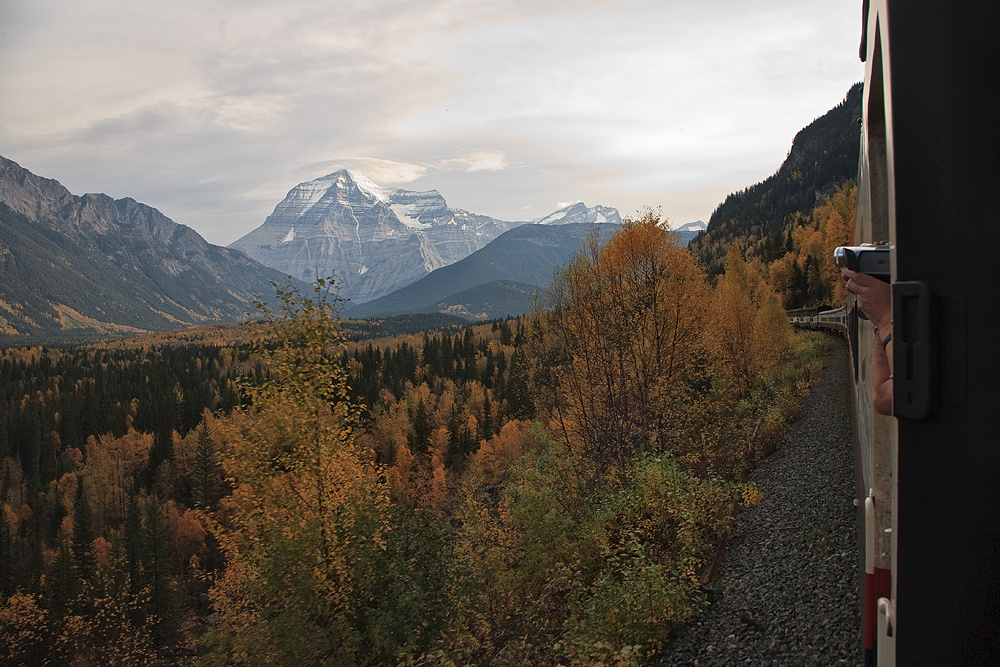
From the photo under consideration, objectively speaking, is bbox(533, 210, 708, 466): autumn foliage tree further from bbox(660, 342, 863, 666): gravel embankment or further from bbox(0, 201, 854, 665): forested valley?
bbox(660, 342, 863, 666): gravel embankment

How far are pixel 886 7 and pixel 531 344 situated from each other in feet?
62.3

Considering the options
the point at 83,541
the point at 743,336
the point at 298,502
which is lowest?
the point at 83,541

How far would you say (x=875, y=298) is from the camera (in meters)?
2.21

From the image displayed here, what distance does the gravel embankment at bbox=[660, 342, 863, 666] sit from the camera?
695 centimetres

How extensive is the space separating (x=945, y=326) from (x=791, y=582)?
8.01 m

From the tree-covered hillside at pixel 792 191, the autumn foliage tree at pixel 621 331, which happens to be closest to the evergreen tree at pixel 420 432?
the autumn foliage tree at pixel 621 331

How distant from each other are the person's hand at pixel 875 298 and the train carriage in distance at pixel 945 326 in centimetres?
26

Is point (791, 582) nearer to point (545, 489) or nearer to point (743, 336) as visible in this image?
point (545, 489)

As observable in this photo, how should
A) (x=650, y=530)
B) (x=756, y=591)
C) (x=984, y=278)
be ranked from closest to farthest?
(x=984, y=278)
(x=756, y=591)
(x=650, y=530)

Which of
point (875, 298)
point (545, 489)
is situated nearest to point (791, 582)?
point (545, 489)

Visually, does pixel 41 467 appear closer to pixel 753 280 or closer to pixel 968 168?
pixel 753 280

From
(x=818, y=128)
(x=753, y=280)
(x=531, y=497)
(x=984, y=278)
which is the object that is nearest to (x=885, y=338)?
(x=984, y=278)

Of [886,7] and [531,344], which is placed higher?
[886,7]

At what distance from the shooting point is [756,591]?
8586mm
